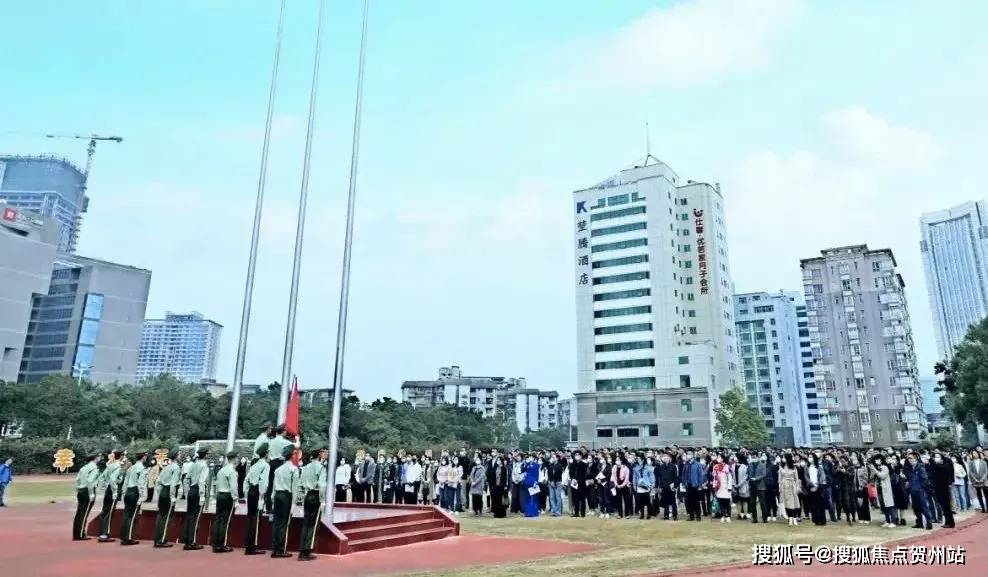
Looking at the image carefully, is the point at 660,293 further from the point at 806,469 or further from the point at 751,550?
the point at 751,550

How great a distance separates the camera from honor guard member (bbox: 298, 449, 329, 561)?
9719 mm

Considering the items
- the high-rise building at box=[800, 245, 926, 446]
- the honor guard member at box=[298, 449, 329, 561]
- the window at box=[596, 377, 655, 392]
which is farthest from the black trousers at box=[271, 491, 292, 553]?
the high-rise building at box=[800, 245, 926, 446]

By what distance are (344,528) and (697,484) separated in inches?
344

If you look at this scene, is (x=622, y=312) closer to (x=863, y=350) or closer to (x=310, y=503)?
(x=863, y=350)

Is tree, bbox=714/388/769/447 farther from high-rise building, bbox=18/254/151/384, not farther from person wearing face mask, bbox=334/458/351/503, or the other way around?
high-rise building, bbox=18/254/151/384

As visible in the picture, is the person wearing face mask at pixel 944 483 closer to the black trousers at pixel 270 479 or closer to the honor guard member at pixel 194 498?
the black trousers at pixel 270 479

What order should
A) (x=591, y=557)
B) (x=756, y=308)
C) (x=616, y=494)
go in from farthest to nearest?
(x=756, y=308) → (x=616, y=494) → (x=591, y=557)

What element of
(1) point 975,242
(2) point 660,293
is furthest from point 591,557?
(1) point 975,242

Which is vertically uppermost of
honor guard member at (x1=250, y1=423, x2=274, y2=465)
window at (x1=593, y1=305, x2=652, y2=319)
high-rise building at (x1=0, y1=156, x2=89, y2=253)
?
high-rise building at (x1=0, y1=156, x2=89, y2=253)

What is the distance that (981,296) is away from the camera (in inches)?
4259

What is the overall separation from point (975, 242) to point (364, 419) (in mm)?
106881

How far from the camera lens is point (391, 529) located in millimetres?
11695

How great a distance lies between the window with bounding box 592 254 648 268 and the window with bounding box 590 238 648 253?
48.6 inches

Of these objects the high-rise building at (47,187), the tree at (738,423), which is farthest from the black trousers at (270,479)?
the high-rise building at (47,187)
